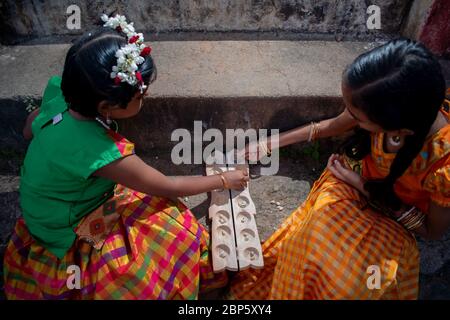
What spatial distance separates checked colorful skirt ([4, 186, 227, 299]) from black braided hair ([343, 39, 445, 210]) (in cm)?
109

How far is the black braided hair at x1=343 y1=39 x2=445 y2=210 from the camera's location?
1.42 metres

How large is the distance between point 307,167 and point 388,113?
4.40ft

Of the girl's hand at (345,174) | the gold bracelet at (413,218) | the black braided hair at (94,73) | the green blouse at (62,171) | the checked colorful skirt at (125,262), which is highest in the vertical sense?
the black braided hair at (94,73)

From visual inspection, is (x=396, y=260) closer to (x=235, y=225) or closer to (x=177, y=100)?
(x=235, y=225)

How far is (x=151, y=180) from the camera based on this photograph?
1788mm

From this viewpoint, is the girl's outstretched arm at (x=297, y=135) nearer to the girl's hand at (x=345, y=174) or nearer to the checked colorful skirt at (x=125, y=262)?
the girl's hand at (x=345, y=174)

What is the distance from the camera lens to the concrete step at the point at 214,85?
2527mm

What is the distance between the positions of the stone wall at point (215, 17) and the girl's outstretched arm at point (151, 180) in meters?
1.44

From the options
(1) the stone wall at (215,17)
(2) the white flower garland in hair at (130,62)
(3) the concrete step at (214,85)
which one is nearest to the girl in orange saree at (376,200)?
(3) the concrete step at (214,85)

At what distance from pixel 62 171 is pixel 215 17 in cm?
188

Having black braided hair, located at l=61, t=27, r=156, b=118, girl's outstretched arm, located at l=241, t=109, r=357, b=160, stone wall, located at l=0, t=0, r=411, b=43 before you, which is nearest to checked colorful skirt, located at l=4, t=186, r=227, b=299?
black braided hair, located at l=61, t=27, r=156, b=118

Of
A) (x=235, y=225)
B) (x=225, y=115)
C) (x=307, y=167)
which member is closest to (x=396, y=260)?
(x=235, y=225)

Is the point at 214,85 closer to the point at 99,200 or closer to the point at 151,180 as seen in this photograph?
the point at 151,180

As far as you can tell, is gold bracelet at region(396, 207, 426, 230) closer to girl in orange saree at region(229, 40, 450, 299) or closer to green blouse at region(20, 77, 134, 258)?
girl in orange saree at region(229, 40, 450, 299)
